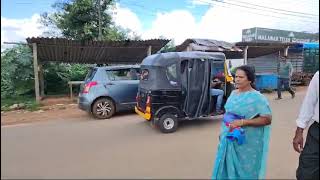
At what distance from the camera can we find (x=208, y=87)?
4.98 metres

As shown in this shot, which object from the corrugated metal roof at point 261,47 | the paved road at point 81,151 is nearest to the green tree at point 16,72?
the paved road at point 81,151

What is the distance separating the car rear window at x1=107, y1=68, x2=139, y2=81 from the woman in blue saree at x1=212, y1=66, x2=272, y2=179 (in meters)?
1.41

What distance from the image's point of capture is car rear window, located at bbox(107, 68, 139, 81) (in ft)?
10.8

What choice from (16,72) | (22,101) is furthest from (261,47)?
(16,72)

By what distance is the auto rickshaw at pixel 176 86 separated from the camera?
473 centimetres

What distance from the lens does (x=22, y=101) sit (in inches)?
57.6

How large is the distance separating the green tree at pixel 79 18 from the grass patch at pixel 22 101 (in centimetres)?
37

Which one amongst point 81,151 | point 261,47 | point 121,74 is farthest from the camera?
point 261,47

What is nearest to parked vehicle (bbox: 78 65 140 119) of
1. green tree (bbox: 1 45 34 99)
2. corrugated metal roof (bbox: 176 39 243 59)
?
green tree (bbox: 1 45 34 99)

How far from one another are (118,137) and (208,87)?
3.58 metres

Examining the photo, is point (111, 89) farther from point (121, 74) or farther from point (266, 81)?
point (266, 81)

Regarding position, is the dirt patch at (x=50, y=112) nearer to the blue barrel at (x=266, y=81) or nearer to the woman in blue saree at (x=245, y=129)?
the woman in blue saree at (x=245, y=129)

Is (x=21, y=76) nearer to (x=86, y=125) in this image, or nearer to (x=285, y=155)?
(x=86, y=125)

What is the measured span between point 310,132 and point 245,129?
40 cm
